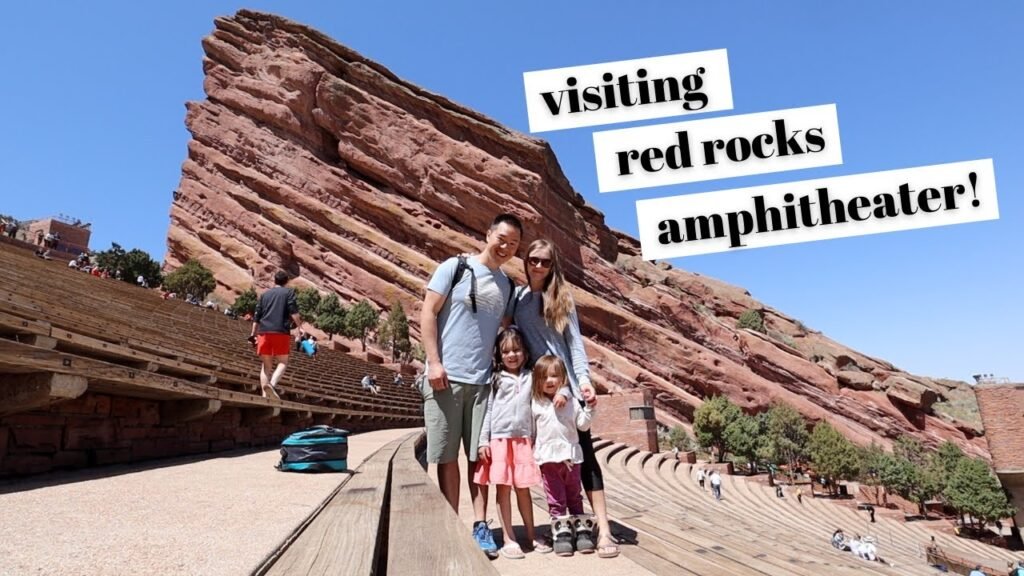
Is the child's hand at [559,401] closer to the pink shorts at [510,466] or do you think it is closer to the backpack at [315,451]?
the pink shorts at [510,466]

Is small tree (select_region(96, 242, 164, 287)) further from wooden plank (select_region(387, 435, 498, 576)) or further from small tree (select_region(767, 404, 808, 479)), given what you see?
small tree (select_region(767, 404, 808, 479))

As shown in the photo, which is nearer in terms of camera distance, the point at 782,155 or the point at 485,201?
the point at 782,155

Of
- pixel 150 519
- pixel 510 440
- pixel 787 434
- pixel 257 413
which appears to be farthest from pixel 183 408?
pixel 787 434

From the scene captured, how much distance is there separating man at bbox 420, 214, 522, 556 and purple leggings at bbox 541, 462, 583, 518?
15.4 inches

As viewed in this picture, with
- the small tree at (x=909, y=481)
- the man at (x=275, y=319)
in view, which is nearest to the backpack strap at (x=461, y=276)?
the man at (x=275, y=319)

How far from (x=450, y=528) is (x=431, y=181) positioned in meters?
45.3

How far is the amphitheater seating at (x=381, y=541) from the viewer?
1675 mm

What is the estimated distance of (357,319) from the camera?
117ft

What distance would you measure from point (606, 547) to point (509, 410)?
3.00ft

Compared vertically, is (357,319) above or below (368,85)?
below

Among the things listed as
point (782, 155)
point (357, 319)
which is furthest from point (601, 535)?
point (357, 319)

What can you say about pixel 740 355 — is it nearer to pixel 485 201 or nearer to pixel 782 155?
pixel 485 201

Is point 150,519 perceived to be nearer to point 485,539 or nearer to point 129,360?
point 485,539

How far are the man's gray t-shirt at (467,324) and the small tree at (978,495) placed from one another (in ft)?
130
